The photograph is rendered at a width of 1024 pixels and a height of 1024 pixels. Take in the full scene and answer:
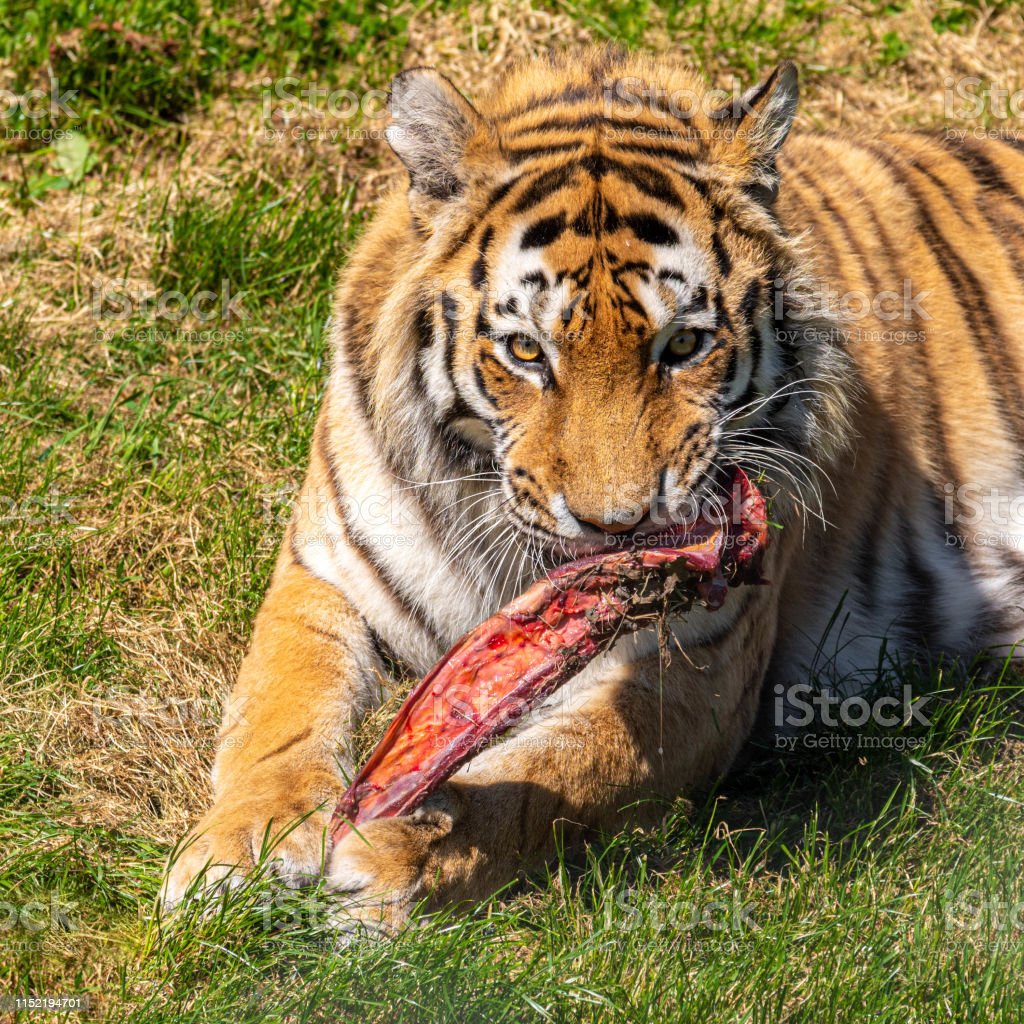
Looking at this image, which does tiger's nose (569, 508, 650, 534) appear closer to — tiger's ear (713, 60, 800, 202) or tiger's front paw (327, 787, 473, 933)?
tiger's front paw (327, 787, 473, 933)

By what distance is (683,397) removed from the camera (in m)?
2.87

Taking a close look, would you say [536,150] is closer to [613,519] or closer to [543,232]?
[543,232]

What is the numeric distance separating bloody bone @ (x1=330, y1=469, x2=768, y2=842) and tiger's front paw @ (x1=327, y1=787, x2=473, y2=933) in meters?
0.05

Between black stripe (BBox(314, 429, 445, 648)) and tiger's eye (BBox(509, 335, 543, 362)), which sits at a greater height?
tiger's eye (BBox(509, 335, 543, 362))

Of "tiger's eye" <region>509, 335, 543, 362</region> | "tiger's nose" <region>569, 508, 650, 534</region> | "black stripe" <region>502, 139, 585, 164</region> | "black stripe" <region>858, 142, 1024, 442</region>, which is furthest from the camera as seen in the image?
"black stripe" <region>858, 142, 1024, 442</region>

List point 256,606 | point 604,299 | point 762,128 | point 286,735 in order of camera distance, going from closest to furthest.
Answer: point 604,299, point 762,128, point 286,735, point 256,606

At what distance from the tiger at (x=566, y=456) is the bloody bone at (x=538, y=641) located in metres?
0.07

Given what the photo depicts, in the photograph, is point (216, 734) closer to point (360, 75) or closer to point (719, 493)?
point (719, 493)

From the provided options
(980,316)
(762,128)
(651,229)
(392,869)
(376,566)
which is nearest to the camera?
(392,869)

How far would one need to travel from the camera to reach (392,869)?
269cm

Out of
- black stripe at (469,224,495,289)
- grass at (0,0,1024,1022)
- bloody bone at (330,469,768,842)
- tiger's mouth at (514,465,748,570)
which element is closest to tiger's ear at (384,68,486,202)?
black stripe at (469,224,495,289)

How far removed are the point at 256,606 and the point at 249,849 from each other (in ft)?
3.69

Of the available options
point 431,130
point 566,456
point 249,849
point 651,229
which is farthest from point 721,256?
point 249,849

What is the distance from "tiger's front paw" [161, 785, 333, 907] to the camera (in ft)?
8.98
